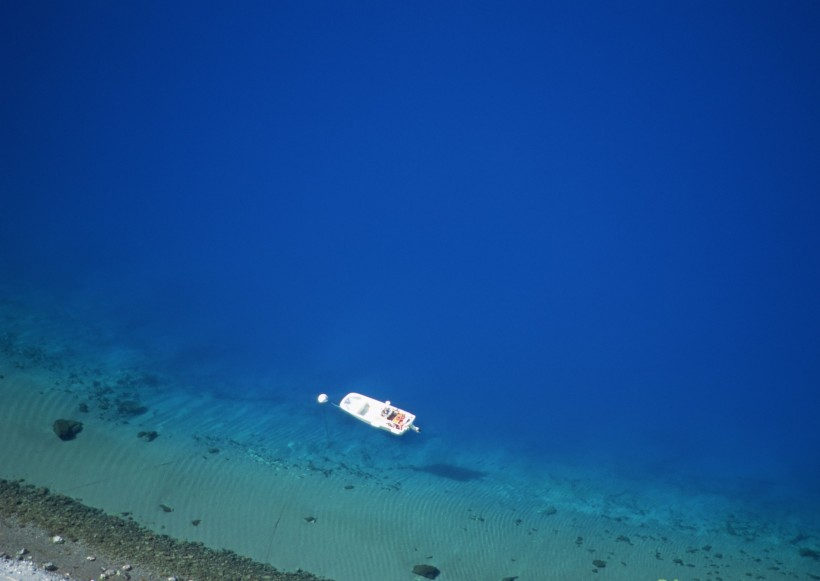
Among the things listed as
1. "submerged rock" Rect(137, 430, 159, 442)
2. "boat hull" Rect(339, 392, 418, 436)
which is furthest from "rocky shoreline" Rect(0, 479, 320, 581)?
"boat hull" Rect(339, 392, 418, 436)

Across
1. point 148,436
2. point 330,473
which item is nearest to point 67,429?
point 148,436

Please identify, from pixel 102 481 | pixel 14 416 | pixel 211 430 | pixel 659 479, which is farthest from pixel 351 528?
pixel 659 479

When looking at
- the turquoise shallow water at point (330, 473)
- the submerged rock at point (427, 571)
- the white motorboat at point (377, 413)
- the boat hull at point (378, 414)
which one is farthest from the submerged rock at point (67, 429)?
the submerged rock at point (427, 571)

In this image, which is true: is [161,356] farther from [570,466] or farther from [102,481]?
[570,466]

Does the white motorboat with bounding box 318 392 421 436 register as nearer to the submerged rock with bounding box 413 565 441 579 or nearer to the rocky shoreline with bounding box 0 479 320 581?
the submerged rock with bounding box 413 565 441 579

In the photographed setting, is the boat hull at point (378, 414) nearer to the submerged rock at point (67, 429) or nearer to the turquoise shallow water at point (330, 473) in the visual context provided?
the turquoise shallow water at point (330, 473)
